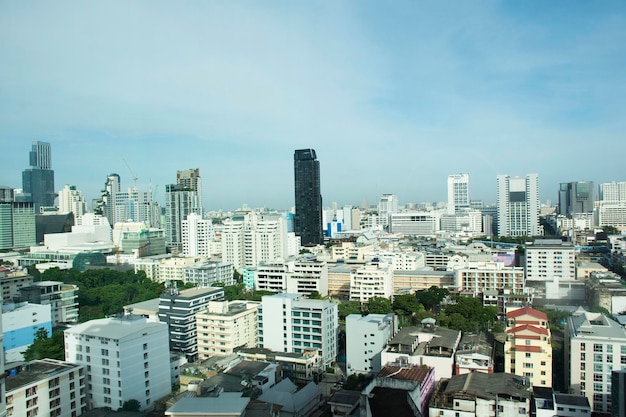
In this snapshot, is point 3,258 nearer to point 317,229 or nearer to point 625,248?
point 317,229

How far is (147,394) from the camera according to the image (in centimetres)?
571

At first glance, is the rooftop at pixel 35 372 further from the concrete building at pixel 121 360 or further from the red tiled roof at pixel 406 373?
the red tiled roof at pixel 406 373

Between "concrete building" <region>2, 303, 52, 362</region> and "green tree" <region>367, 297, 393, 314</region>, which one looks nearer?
"concrete building" <region>2, 303, 52, 362</region>

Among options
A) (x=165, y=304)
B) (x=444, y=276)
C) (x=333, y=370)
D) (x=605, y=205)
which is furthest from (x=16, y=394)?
(x=605, y=205)

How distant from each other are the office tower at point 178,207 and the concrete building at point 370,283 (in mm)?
11832

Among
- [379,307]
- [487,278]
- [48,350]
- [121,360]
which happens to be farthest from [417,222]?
[121,360]

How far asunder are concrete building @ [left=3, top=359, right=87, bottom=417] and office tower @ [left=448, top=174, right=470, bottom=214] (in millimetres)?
16938

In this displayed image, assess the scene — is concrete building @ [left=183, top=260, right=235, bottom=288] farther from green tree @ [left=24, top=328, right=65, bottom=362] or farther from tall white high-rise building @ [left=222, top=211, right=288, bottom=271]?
green tree @ [left=24, top=328, right=65, bottom=362]

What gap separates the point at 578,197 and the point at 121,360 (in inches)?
993

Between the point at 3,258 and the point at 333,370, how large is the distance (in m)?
14.9

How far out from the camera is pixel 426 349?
20.0 ft

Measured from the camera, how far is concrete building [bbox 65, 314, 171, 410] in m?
5.43

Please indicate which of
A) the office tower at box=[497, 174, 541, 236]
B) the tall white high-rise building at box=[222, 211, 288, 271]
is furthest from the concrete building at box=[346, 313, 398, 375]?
the office tower at box=[497, 174, 541, 236]

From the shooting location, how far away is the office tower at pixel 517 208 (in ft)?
61.7
